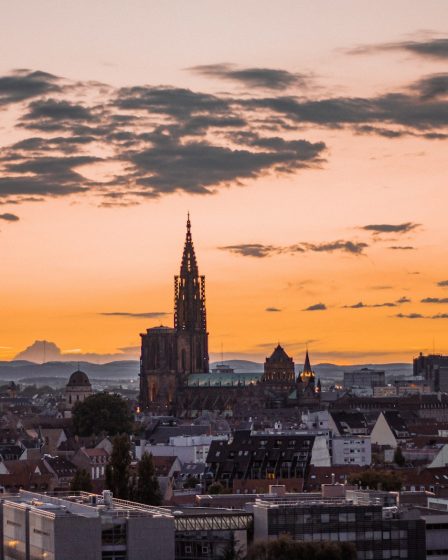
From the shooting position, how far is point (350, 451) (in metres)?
196

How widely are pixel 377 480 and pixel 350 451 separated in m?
48.3

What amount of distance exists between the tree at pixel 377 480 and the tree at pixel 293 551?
181ft

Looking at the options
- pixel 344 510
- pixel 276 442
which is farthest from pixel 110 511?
pixel 276 442

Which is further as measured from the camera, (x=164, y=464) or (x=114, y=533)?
(x=164, y=464)

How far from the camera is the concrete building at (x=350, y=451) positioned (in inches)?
7594

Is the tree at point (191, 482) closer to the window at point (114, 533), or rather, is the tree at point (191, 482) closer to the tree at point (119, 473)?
the tree at point (119, 473)

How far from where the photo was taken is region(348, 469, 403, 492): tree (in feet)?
480

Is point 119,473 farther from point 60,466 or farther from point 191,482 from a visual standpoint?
point 60,466

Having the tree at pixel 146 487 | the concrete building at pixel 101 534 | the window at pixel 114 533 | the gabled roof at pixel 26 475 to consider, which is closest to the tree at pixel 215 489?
the gabled roof at pixel 26 475

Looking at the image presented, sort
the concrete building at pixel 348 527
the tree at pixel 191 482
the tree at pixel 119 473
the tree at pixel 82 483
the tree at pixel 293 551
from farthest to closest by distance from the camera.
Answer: the tree at pixel 191 482 < the tree at pixel 82 483 < the tree at pixel 119 473 < the concrete building at pixel 348 527 < the tree at pixel 293 551

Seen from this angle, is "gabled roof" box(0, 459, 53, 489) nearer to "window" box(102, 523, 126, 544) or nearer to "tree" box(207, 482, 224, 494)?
"tree" box(207, 482, 224, 494)

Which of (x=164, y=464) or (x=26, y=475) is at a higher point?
(x=164, y=464)

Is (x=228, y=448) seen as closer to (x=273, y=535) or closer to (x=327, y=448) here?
(x=327, y=448)

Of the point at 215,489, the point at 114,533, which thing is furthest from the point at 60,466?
the point at 114,533
